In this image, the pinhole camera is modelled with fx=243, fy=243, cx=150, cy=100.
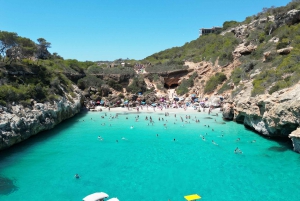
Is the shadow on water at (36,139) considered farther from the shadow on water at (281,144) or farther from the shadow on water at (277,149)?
the shadow on water at (281,144)

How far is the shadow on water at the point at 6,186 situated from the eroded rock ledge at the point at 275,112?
76.1 ft

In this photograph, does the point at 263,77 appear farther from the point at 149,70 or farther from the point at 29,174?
the point at 149,70

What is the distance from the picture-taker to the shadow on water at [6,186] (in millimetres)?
16817

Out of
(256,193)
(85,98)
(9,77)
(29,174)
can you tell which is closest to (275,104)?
(256,193)

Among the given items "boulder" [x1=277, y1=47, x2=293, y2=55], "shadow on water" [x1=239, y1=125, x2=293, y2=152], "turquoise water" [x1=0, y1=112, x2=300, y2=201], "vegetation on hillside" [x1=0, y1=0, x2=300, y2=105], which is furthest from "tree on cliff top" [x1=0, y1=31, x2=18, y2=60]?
"boulder" [x1=277, y1=47, x2=293, y2=55]

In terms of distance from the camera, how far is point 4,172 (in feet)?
65.2

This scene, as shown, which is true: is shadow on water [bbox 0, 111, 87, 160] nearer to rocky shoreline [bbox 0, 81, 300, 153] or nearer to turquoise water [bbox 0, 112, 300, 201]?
turquoise water [bbox 0, 112, 300, 201]

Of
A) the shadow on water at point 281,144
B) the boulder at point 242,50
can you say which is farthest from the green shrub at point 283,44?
the shadow on water at point 281,144

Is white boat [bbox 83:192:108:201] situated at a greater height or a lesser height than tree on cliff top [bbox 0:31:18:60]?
lesser

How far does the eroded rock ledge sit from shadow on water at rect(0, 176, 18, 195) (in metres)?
23.2

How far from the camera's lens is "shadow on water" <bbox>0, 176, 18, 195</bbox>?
1682 cm

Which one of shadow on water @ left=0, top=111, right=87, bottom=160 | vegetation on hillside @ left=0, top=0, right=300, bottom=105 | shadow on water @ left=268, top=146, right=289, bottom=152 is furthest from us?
vegetation on hillside @ left=0, top=0, right=300, bottom=105

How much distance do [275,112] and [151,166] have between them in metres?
13.3

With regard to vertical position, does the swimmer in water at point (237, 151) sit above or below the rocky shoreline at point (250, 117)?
below
